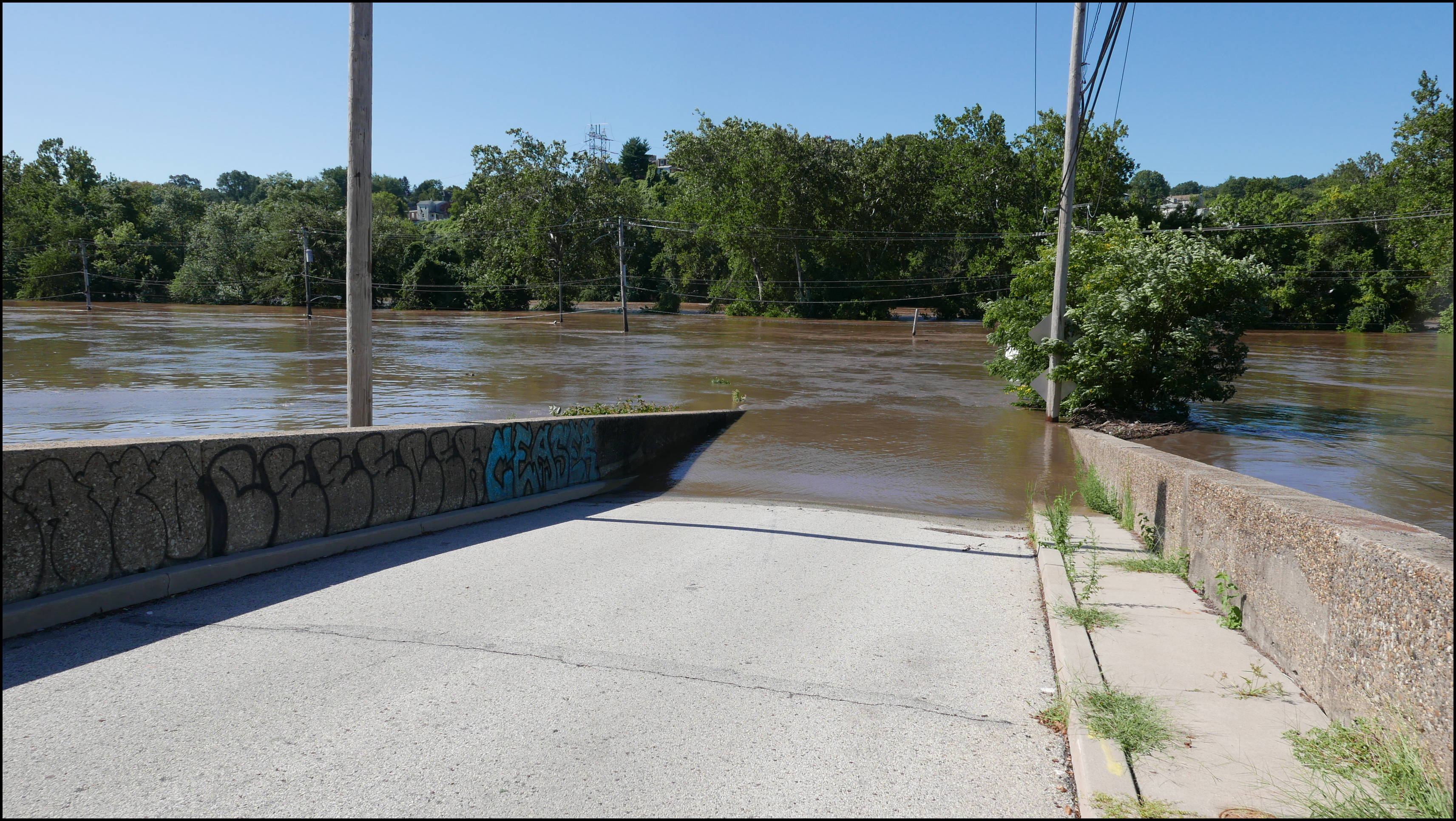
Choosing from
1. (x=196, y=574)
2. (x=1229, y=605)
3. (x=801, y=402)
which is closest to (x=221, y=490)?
(x=196, y=574)

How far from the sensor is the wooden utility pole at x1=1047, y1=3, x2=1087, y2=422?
19.3 metres

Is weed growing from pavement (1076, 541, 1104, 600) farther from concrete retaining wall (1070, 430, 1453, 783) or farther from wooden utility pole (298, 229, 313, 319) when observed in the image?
wooden utility pole (298, 229, 313, 319)

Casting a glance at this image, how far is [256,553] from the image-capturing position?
23.7 feet

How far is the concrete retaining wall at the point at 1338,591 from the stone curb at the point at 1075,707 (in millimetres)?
1034

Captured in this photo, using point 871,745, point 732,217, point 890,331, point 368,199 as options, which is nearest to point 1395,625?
point 871,745

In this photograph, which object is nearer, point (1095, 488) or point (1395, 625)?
point (1395, 625)

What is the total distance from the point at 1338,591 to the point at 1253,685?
2.55 ft

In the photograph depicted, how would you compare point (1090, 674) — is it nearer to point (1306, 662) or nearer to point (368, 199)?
point (1306, 662)

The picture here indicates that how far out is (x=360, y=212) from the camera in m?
10.0

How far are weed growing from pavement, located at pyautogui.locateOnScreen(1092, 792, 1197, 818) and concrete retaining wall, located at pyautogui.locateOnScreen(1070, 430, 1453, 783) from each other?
97 centimetres

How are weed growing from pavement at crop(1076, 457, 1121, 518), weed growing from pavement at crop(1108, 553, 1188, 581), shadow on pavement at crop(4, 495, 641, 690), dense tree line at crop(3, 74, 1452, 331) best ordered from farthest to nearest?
dense tree line at crop(3, 74, 1452, 331)
weed growing from pavement at crop(1076, 457, 1121, 518)
weed growing from pavement at crop(1108, 553, 1188, 581)
shadow on pavement at crop(4, 495, 641, 690)

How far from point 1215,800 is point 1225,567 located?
120 inches

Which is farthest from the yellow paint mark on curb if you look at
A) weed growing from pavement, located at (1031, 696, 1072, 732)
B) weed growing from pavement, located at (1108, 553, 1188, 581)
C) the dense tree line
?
the dense tree line

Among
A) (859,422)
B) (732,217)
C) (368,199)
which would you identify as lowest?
(859,422)
